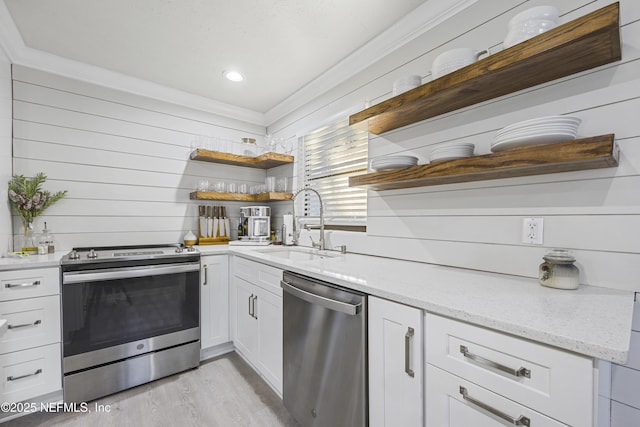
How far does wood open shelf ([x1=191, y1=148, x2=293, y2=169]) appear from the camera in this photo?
9.22ft

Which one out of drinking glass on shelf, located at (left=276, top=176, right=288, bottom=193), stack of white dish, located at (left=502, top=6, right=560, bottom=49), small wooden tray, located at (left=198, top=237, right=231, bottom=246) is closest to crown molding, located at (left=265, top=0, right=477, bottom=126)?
stack of white dish, located at (left=502, top=6, right=560, bottom=49)

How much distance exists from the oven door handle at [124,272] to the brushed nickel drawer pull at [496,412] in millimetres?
2046

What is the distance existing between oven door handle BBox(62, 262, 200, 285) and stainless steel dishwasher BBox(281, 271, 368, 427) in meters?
1.02

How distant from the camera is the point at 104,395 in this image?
6.38 ft

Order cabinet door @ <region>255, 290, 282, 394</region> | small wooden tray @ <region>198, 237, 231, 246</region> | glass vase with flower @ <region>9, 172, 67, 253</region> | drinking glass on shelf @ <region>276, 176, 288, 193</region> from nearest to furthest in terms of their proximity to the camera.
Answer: cabinet door @ <region>255, 290, 282, 394</region>
glass vase with flower @ <region>9, 172, 67, 253</region>
small wooden tray @ <region>198, 237, 231, 246</region>
drinking glass on shelf @ <region>276, 176, 288, 193</region>

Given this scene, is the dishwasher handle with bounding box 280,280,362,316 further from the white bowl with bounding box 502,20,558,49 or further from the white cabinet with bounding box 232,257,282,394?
the white bowl with bounding box 502,20,558,49

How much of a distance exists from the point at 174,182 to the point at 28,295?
4.74 ft

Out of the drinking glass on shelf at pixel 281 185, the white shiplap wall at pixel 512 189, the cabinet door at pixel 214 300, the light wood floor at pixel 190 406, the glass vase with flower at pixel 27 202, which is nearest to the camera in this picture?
the white shiplap wall at pixel 512 189

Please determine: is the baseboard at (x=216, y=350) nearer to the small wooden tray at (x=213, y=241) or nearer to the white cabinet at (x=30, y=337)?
the white cabinet at (x=30, y=337)

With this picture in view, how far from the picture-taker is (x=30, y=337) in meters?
1.75

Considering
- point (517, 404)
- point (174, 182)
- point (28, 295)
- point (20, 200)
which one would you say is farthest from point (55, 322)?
point (517, 404)

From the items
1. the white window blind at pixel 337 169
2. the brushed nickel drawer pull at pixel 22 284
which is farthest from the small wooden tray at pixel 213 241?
the brushed nickel drawer pull at pixel 22 284

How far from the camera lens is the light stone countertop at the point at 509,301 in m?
0.70

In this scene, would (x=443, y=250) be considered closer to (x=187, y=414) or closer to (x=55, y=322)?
(x=187, y=414)
